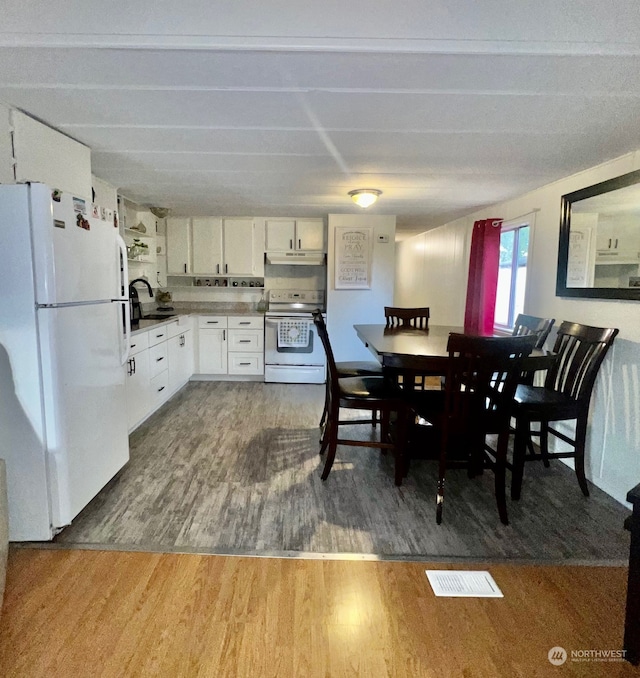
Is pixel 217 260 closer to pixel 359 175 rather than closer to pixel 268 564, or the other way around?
pixel 359 175

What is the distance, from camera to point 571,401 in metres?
2.43

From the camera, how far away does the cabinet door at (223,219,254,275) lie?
509 centimetres

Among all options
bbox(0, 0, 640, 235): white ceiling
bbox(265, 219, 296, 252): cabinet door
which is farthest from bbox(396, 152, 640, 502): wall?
bbox(265, 219, 296, 252): cabinet door

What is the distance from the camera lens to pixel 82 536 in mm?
1984

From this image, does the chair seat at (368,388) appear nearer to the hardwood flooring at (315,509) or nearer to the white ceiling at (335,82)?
the hardwood flooring at (315,509)

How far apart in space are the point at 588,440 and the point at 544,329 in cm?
77

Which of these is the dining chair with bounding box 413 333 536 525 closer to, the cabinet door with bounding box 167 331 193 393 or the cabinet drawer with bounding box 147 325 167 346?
the cabinet drawer with bounding box 147 325 167 346

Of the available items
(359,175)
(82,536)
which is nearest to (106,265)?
(82,536)

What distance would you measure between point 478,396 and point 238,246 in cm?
381

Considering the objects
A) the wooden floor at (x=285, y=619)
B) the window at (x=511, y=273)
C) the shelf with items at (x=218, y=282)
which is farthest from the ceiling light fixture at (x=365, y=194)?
the wooden floor at (x=285, y=619)

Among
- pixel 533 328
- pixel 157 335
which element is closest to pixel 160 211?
pixel 157 335

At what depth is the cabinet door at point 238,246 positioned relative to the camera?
5.09 metres

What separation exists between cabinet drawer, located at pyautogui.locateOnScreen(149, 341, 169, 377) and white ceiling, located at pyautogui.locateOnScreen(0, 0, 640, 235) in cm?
160

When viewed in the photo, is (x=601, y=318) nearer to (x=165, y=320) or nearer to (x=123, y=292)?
(x=123, y=292)
